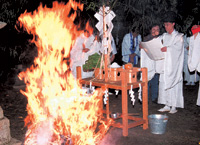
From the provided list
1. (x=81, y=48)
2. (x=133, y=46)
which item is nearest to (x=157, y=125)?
(x=81, y=48)

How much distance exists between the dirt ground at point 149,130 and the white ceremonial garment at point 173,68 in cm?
41

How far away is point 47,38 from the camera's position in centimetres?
705

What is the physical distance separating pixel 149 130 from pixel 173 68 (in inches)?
77.5

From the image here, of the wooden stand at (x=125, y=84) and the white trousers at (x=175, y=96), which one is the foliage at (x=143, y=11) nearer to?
the white trousers at (x=175, y=96)

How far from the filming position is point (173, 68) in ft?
21.6

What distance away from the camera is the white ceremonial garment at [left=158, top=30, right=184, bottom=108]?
21.4 feet

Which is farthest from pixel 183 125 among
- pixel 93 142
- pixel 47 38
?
pixel 47 38

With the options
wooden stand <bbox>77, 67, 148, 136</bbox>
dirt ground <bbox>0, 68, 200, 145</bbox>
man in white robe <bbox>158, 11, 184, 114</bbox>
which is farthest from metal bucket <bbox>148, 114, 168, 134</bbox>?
man in white robe <bbox>158, 11, 184, 114</bbox>

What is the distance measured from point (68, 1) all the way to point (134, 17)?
3.80 metres

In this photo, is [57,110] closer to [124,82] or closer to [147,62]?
[124,82]

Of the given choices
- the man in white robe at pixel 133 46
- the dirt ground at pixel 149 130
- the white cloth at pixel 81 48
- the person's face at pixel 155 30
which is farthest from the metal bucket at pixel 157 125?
the man in white robe at pixel 133 46

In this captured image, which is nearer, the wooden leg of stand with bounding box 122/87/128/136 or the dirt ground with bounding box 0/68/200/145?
the dirt ground with bounding box 0/68/200/145

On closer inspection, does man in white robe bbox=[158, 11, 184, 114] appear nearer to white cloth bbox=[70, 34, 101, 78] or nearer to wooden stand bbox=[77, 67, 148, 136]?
wooden stand bbox=[77, 67, 148, 136]

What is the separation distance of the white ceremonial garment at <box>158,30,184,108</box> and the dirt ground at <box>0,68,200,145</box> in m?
0.41
